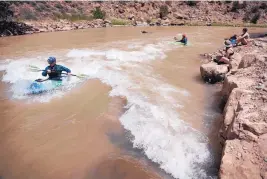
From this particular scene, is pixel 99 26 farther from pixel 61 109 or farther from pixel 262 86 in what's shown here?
pixel 262 86

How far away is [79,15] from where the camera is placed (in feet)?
97.2

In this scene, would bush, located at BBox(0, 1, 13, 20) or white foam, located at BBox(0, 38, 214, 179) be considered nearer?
white foam, located at BBox(0, 38, 214, 179)

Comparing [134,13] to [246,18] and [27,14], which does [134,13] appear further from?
[246,18]

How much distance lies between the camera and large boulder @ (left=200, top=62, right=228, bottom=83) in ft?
30.0

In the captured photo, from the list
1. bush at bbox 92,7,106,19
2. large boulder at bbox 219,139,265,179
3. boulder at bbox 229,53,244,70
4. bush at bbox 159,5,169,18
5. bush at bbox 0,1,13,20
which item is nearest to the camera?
large boulder at bbox 219,139,265,179

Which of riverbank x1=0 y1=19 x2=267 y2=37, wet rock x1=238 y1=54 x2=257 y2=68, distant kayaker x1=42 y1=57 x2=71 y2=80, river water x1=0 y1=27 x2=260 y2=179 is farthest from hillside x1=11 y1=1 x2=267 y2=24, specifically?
wet rock x1=238 y1=54 x2=257 y2=68

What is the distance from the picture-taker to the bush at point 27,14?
25.7 meters

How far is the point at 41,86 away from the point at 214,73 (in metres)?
5.94

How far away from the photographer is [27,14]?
1024 inches

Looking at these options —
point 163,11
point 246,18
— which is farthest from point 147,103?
point 246,18

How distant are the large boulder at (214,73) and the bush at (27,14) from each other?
22019 millimetres

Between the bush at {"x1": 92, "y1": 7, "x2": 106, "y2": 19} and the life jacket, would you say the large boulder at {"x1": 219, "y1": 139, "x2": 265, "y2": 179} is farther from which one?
the bush at {"x1": 92, "y1": 7, "x2": 106, "y2": 19}

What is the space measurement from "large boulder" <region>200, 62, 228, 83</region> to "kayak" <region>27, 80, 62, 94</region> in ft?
17.1

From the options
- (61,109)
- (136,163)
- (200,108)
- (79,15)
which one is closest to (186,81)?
(200,108)
